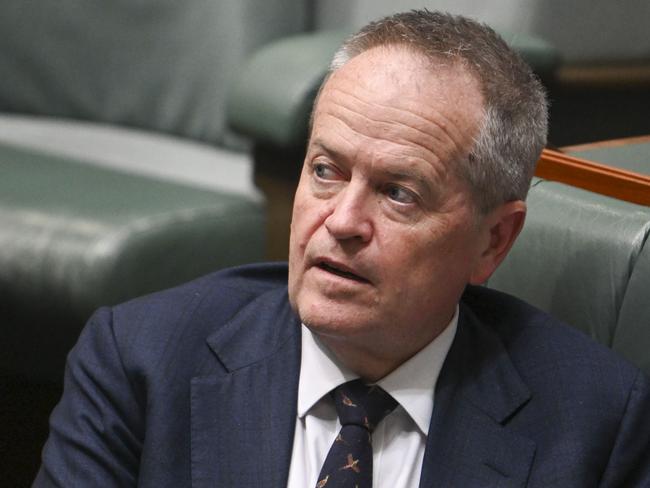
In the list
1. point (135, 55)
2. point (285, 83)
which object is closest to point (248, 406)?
point (285, 83)

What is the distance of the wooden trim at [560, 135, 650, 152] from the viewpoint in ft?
4.88

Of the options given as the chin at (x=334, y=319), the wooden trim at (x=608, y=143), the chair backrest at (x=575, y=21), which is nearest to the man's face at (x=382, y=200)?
the chin at (x=334, y=319)

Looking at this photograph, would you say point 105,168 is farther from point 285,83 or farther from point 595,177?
point 595,177

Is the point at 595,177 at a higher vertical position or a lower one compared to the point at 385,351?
higher

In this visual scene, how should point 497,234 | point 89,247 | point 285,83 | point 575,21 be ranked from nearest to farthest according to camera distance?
1. point 497,234
2. point 89,247
3. point 285,83
4. point 575,21

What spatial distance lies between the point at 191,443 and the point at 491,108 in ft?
1.41

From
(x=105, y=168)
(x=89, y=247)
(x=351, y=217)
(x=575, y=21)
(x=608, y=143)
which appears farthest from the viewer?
(x=105, y=168)

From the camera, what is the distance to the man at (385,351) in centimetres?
115

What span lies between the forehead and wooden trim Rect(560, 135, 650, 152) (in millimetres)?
349

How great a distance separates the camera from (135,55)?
2594 millimetres

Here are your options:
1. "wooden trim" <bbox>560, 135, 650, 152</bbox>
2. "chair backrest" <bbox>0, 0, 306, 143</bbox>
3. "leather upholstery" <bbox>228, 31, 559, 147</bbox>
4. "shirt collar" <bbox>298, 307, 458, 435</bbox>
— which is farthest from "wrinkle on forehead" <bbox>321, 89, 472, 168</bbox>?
"chair backrest" <bbox>0, 0, 306, 143</bbox>

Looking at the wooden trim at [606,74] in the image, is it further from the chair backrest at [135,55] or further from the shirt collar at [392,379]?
the shirt collar at [392,379]

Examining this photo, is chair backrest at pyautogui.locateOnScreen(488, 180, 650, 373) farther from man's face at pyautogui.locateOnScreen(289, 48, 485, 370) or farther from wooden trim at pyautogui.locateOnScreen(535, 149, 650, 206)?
man's face at pyautogui.locateOnScreen(289, 48, 485, 370)

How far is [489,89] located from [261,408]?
38 centimetres
